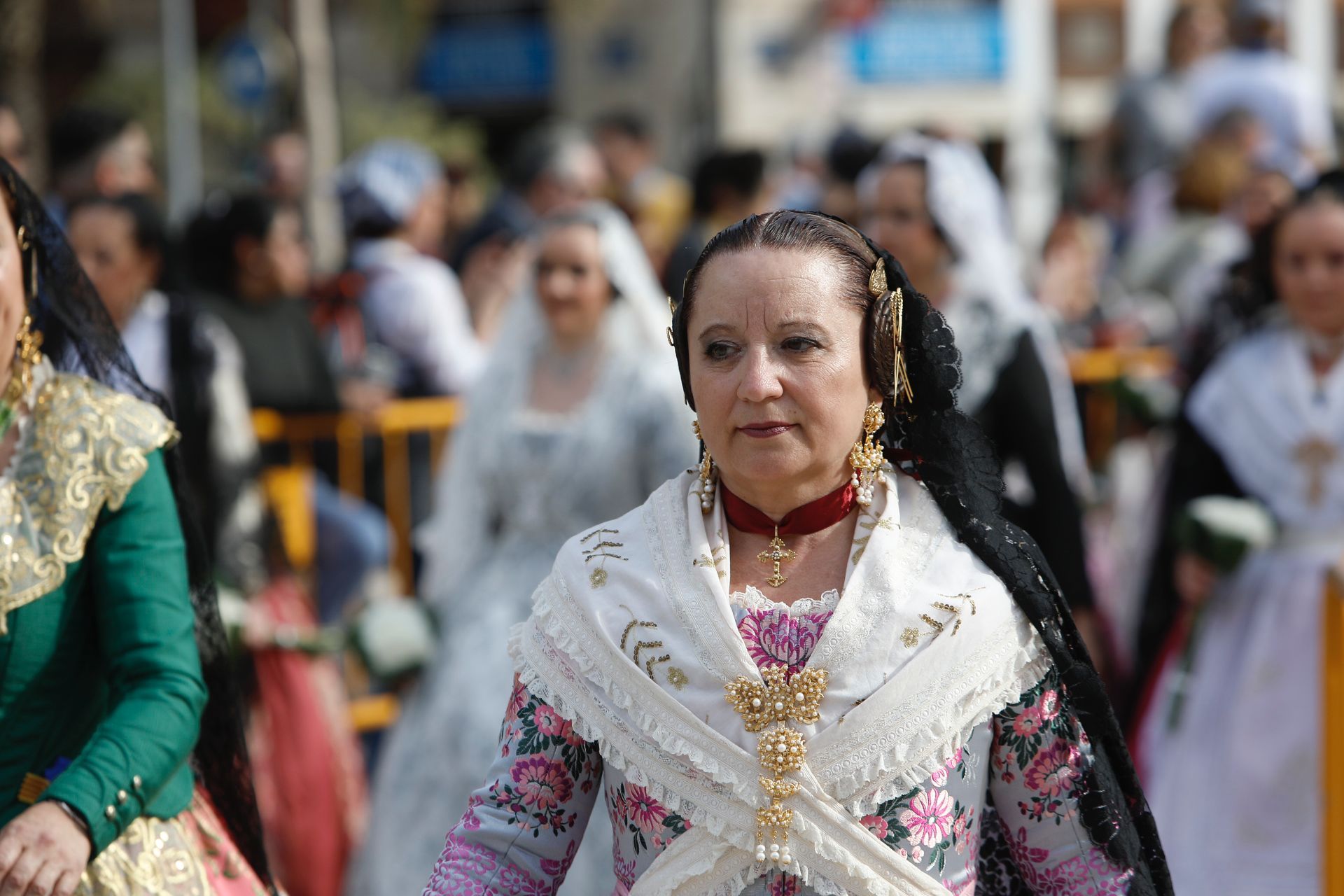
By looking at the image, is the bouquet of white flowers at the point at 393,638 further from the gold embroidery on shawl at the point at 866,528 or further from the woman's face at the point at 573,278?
the gold embroidery on shawl at the point at 866,528

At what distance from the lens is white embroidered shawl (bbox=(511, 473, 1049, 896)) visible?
2.50m

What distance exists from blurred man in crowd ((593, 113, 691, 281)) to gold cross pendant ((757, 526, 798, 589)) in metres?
7.71

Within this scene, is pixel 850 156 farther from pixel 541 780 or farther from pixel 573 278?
pixel 541 780

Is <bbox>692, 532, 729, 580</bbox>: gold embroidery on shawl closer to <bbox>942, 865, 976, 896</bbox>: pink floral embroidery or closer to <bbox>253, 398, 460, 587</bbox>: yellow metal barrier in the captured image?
<bbox>942, 865, 976, 896</bbox>: pink floral embroidery

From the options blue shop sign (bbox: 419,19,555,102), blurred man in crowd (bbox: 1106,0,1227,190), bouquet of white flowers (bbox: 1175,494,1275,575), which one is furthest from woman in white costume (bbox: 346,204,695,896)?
blue shop sign (bbox: 419,19,555,102)

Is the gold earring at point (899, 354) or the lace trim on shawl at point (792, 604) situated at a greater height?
the gold earring at point (899, 354)

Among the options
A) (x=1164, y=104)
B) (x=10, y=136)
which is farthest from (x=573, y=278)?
(x=1164, y=104)

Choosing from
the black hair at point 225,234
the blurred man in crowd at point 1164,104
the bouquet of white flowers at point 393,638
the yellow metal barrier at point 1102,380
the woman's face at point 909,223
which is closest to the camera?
the woman's face at point 909,223

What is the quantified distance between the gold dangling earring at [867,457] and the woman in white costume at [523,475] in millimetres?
2920

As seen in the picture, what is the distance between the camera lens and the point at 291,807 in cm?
601

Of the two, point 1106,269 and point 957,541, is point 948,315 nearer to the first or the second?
point 957,541

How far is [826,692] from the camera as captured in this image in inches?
99.4

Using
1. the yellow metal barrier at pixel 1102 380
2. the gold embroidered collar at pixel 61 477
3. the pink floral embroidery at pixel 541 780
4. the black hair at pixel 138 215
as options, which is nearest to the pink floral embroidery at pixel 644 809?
the pink floral embroidery at pixel 541 780

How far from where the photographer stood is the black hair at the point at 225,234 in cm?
678
